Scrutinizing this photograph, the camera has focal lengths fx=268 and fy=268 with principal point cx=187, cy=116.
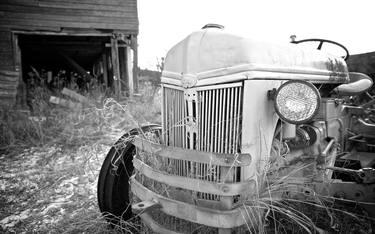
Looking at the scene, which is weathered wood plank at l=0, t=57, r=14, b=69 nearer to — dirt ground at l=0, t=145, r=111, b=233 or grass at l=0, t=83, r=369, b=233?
grass at l=0, t=83, r=369, b=233

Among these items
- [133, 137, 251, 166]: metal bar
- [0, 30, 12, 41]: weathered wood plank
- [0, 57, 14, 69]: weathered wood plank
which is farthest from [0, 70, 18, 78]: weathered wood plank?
[133, 137, 251, 166]: metal bar

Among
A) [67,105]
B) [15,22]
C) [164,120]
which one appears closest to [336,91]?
[164,120]

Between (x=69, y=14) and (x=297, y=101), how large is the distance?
27.0ft

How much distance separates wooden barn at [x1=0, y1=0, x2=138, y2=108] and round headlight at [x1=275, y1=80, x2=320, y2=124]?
24.1 ft

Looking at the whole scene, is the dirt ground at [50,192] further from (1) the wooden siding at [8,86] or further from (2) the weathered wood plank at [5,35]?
(2) the weathered wood plank at [5,35]

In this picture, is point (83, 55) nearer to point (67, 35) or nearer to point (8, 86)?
point (67, 35)

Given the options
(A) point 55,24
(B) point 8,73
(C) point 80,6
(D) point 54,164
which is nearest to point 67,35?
(A) point 55,24

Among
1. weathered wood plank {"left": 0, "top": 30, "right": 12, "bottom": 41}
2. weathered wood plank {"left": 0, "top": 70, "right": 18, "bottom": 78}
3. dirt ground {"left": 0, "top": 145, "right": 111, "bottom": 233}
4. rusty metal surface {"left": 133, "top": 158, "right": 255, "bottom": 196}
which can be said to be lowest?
dirt ground {"left": 0, "top": 145, "right": 111, "bottom": 233}

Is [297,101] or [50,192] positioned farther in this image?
[50,192]

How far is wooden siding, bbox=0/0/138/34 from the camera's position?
746 centimetres

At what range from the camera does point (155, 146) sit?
157cm

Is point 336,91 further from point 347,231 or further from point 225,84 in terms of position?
point 225,84

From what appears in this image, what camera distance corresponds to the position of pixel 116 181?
2.20m

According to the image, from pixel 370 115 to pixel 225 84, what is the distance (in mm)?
2403
